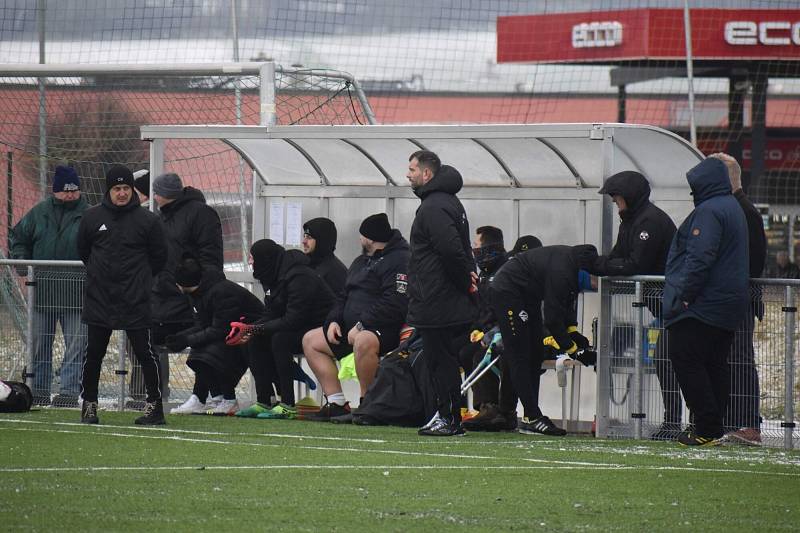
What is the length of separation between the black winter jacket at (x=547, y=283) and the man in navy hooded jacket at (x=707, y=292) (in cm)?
89

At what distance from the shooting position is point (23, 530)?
6.12 metres

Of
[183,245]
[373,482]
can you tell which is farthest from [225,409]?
[373,482]

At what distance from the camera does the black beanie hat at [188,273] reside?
12094 millimetres

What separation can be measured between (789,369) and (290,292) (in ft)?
13.1

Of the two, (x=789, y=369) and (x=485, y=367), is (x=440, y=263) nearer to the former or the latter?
(x=485, y=367)

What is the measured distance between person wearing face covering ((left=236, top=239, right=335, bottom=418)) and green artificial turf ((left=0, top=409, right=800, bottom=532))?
160cm

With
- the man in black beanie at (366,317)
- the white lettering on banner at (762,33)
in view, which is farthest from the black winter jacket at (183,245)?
the white lettering on banner at (762,33)

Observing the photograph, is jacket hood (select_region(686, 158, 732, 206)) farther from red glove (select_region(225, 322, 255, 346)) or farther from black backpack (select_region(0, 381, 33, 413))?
black backpack (select_region(0, 381, 33, 413))

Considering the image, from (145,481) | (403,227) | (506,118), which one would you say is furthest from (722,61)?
(145,481)

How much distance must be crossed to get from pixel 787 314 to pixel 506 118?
3175 cm

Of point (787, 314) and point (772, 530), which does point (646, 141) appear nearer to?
point (787, 314)

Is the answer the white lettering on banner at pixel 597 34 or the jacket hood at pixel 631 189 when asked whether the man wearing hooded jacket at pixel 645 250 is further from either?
the white lettering on banner at pixel 597 34

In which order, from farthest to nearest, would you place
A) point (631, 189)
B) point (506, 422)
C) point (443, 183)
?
point (506, 422), point (631, 189), point (443, 183)

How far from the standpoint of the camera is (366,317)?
11539mm
